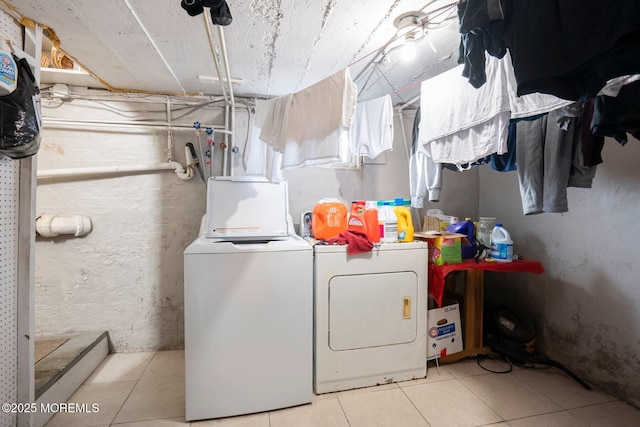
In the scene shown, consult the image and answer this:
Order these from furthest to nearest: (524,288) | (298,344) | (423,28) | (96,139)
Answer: (524,288) → (96,139) → (298,344) → (423,28)

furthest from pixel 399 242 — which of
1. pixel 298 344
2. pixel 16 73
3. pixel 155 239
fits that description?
pixel 16 73

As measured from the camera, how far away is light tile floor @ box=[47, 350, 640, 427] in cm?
155

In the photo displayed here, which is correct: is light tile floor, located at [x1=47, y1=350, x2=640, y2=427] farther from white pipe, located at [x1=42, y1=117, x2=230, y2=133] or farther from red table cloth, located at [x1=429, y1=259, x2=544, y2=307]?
white pipe, located at [x1=42, y1=117, x2=230, y2=133]

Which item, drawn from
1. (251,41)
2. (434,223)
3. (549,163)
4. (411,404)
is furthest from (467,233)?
(251,41)

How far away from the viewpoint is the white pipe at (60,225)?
6.71 feet

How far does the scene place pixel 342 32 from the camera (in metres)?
1.52

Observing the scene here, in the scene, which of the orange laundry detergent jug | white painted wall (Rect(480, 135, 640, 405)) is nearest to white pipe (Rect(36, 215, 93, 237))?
the orange laundry detergent jug

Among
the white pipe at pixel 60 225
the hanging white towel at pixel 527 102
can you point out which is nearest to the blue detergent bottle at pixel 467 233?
the hanging white towel at pixel 527 102

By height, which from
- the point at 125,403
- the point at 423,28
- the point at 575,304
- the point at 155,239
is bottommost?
the point at 125,403

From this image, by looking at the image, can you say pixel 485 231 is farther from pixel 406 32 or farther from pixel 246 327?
pixel 246 327

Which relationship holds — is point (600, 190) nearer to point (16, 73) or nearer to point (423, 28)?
point (423, 28)

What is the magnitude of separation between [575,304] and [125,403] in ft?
10.4

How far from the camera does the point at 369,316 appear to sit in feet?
6.02

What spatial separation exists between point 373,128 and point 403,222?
73 cm
